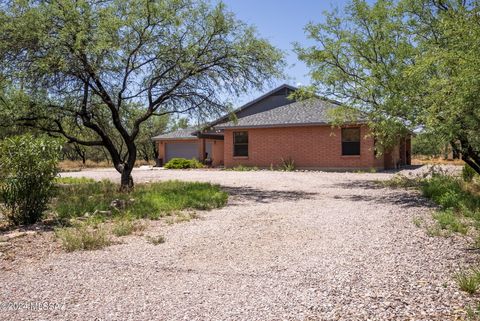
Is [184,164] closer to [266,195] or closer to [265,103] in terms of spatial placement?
[265,103]

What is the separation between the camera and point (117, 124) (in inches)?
556

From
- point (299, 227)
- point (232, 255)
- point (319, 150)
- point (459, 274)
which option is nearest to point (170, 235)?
point (232, 255)

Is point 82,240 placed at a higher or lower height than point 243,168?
lower

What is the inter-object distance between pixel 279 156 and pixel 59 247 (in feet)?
66.2

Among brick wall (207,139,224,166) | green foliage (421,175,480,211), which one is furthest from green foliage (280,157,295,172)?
green foliage (421,175,480,211)

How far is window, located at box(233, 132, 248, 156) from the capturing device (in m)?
27.5

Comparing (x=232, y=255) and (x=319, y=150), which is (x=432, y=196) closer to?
(x=232, y=255)

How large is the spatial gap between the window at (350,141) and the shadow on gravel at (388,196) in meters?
8.70

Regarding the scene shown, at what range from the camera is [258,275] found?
16.1 feet

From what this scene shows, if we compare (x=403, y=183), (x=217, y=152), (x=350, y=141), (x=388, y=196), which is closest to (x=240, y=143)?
(x=217, y=152)

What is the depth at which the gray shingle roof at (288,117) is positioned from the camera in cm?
2481

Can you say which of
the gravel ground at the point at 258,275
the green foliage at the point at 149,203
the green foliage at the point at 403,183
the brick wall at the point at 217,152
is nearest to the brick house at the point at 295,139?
the brick wall at the point at 217,152

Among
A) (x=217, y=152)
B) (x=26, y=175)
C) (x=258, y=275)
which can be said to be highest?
(x=217, y=152)

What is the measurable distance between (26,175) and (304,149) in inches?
745
